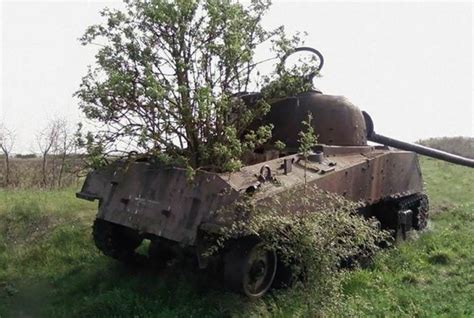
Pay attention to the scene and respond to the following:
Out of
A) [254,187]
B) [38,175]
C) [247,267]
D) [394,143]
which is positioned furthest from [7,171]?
[254,187]

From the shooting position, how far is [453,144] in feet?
98.9

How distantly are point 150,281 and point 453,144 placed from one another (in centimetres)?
2566

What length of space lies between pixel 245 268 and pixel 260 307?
48 cm

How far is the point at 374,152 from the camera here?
8859mm

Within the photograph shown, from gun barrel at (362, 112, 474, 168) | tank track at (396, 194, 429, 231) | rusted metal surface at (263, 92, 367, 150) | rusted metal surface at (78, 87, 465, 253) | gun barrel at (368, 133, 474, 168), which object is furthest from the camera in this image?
gun barrel at (368, 133, 474, 168)

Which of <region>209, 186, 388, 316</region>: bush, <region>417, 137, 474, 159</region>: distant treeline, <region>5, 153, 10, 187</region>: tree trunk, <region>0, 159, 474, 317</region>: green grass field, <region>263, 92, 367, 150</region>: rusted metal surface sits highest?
<region>417, 137, 474, 159</region>: distant treeline

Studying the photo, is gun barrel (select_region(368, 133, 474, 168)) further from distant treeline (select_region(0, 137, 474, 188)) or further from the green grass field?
distant treeline (select_region(0, 137, 474, 188))

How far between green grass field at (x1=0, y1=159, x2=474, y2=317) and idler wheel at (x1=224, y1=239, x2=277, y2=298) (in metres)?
0.17

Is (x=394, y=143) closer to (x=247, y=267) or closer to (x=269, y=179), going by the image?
(x=269, y=179)

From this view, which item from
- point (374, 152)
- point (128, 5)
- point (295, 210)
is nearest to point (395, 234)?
point (374, 152)

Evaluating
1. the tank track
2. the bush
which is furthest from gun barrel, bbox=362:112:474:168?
the bush

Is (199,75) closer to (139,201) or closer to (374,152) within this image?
(139,201)

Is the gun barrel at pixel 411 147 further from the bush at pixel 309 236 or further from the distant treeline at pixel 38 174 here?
the distant treeline at pixel 38 174

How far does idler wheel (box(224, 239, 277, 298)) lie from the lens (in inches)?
243
